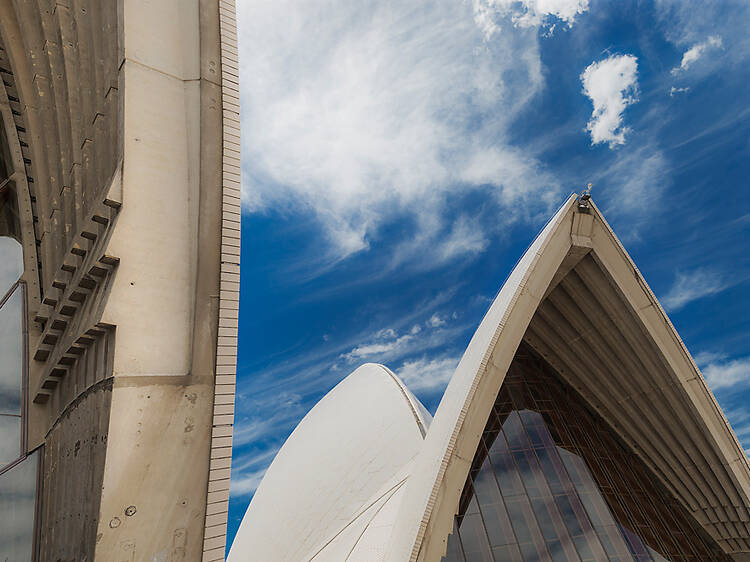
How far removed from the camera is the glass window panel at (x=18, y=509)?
16.3 ft

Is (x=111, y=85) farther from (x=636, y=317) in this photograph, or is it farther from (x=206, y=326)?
(x=636, y=317)

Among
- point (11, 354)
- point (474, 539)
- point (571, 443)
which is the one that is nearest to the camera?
point (11, 354)

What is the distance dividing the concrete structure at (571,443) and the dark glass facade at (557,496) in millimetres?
35

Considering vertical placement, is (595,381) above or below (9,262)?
below

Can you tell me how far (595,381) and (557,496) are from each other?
4269mm

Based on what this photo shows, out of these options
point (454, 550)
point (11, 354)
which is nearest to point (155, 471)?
point (11, 354)

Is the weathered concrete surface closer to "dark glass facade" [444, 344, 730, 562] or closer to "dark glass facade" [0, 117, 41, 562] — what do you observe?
"dark glass facade" [0, 117, 41, 562]

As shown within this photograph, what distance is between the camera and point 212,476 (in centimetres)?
418

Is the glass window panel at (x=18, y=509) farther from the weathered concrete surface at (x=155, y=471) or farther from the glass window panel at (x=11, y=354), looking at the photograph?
the weathered concrete surface at (x=155, y=471)

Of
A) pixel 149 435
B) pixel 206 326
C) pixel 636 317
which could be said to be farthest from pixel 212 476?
pixel 636 317

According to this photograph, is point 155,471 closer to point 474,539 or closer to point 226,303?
point 226,303

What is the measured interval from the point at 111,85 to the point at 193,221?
5.36ft

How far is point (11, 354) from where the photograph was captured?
19.2 ft

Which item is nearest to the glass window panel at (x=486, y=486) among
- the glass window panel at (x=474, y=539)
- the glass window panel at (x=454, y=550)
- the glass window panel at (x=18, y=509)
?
the glass window panel at (x=474, y=539)
